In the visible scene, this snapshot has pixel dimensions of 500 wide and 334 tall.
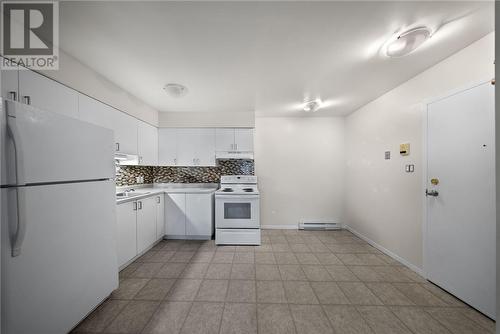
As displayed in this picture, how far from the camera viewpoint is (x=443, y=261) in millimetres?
1871

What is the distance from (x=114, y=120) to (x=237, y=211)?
7.10 ft

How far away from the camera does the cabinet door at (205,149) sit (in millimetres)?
3600

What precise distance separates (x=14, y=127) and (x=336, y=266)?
309 cm

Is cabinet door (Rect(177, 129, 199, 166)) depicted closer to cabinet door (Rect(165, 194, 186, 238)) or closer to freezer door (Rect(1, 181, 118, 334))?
cabinet door (Rect(165, 194, 186, 238))

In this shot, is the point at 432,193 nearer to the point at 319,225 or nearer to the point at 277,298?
the point at 277,298

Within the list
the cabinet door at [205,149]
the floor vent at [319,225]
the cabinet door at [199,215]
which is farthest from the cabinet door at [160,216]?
the floor vent at [319,225]

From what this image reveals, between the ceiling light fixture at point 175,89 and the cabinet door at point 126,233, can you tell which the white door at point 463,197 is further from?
the cabinet door at point 126,233

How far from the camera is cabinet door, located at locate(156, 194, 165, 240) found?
3014 mm

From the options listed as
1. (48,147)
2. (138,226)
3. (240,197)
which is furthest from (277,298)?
(48,147)

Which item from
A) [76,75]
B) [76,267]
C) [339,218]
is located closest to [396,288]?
[339,218]

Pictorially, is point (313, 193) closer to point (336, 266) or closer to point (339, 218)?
point (339, 218)

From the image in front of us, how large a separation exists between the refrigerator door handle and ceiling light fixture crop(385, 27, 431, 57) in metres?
2.63

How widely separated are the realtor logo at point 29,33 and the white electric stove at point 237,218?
2406 mm

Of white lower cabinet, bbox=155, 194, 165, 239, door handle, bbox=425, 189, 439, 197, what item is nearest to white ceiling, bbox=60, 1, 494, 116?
door handle, bbox=425, 189, 439, 197
